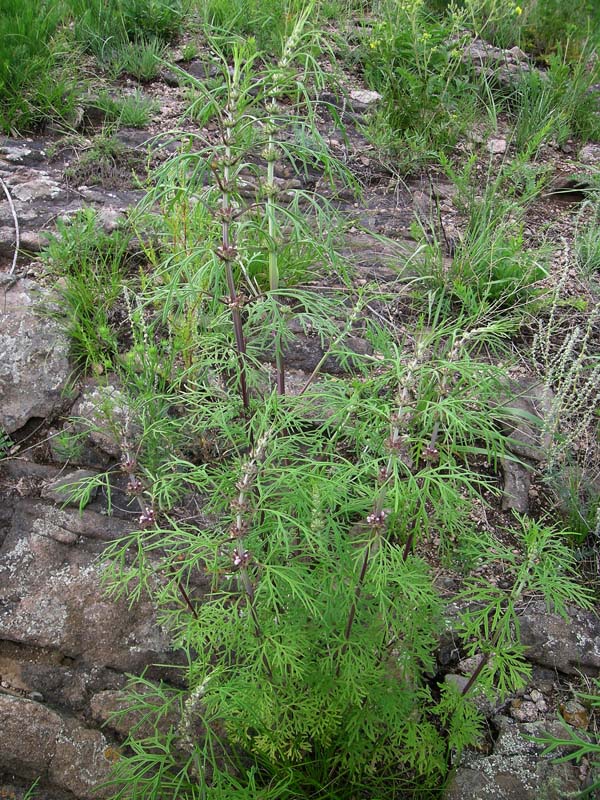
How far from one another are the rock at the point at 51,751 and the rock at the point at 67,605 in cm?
24

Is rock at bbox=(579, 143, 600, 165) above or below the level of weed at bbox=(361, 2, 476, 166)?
below

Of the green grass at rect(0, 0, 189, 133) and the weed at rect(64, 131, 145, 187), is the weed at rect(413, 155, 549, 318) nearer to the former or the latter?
the weed at rect(64, 131, 145, 187)

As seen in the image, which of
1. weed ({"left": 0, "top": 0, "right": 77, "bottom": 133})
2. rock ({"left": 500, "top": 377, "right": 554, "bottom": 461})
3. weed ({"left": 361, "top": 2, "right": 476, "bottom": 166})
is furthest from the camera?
weed ({"left": 361, "top": 2, "right": 476, "bottom": 166})

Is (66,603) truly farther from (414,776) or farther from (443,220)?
(443,220)

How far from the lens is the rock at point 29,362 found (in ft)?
9.26

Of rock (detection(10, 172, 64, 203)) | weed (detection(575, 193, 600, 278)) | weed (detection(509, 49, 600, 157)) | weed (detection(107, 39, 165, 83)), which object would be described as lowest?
rock (detection(10, 172, 64, 203))

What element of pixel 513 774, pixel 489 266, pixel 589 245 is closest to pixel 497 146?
pixel 589 245

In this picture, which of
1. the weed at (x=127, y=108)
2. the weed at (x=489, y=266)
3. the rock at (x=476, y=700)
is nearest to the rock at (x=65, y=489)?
the rock at (x=476, y=700)

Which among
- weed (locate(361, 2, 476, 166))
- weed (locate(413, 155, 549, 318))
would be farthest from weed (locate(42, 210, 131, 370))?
weed (locate(361, 2, 476, 166))

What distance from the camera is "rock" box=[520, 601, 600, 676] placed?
7.70 ft

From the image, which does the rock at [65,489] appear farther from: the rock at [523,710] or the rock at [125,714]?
the rock at [523,710]

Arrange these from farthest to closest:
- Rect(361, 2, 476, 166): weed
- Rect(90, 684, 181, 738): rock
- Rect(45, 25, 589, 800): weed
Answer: Rect(361, 2, 476, 166): weed
Rect(90, 684, 181, 738): rock
Rect(45, 25, 589, 800): weed

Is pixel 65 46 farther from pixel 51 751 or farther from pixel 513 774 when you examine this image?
pixel 513 774

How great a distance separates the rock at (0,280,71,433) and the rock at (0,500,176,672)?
50 cm
